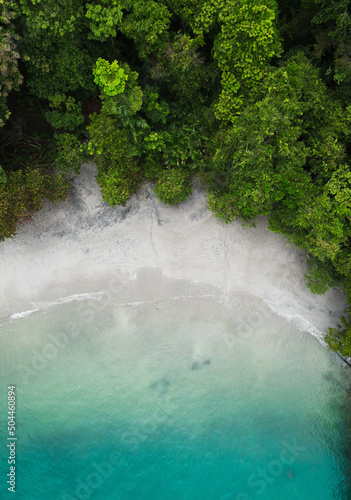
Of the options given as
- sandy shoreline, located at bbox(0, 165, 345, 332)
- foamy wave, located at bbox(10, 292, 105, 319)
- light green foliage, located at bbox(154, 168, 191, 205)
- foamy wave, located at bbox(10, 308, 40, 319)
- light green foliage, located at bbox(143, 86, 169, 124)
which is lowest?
foamy wave, located at bbox(10, 308, 40, 319)

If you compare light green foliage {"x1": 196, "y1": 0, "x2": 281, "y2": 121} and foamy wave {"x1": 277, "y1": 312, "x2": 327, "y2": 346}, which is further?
foamy wave {"x1": 277, "y1": 312, "x2": 327, "y2": 346}

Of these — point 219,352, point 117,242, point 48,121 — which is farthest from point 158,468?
point 48,121

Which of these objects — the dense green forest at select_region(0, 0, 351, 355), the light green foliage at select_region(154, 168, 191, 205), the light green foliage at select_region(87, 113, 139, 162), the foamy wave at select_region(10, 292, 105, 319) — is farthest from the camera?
the foamy wave at select_region(10, 292, 105, 319)

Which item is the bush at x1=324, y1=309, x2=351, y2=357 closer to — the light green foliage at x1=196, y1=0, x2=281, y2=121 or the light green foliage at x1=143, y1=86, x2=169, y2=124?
the light green foliage at x1=196, y1=0, x2=281, y2=121

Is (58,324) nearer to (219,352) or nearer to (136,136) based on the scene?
(219,352)

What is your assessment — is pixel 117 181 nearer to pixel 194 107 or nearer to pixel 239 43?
pixel 194 107

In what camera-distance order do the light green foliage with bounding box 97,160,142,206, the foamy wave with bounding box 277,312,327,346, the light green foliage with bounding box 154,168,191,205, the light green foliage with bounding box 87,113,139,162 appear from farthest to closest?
1. the foamy wave with bounding box 277,312,327,346
2. the light green foliage with bounding box 154,168,191,205
3. the light green foliage with bounding box 97,160,142,206
4. the light green foliage with bounding box 87,113,139,162

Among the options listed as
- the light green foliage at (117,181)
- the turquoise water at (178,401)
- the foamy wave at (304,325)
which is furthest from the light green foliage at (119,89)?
the foamy wave at (304,325)

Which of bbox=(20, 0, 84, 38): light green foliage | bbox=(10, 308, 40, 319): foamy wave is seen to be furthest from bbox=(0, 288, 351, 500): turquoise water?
bbox=(20, 0, 84, 38): light green foliage

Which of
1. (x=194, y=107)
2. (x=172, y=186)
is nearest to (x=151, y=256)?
(x=172, y=186)
